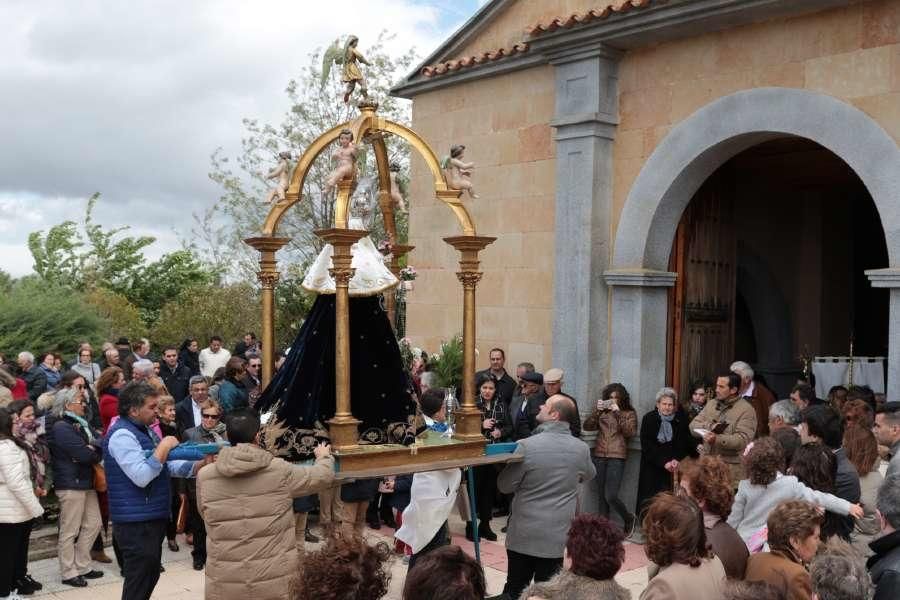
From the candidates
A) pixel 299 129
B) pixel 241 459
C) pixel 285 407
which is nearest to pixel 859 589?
pixel 241 459

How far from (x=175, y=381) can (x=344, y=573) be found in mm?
9520

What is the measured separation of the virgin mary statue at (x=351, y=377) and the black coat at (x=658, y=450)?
2882 millimetres

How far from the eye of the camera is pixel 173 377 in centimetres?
1194

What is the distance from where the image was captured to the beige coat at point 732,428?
8.05 meters

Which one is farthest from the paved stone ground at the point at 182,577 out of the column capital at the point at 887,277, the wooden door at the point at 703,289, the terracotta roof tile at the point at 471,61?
the terracotta roof tile at the point at 471,61

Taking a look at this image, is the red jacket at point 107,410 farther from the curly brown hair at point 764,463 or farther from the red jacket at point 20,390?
the curly brown hair at point 764,463

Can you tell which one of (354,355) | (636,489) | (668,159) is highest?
(668,159)

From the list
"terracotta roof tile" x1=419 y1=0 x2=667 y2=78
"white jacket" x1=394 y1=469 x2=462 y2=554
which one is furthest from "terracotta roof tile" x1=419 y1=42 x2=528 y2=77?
"white jacket" x1=394 y1=469 x2=462 y2=554

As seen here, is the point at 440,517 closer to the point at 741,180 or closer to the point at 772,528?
the point at 772,528

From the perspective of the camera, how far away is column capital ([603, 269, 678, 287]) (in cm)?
929

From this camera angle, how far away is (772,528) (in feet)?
13.3

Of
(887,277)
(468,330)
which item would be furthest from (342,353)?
(887,277)

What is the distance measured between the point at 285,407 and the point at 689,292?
5218 millimetres

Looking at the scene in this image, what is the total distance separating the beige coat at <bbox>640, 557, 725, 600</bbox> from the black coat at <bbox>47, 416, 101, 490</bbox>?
202 inches
